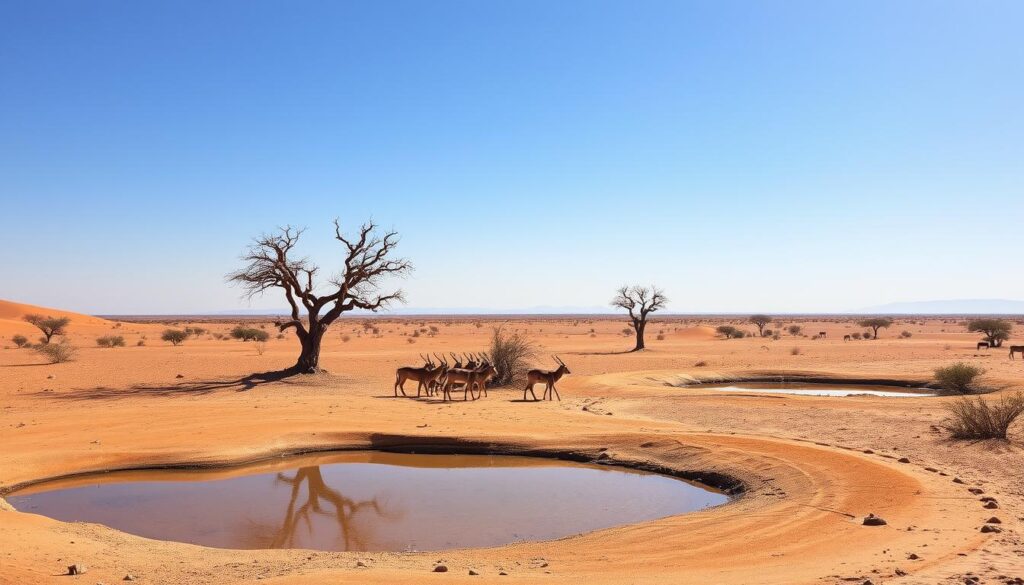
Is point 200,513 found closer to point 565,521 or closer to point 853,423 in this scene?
point 565,521

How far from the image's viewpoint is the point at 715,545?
8.69 m

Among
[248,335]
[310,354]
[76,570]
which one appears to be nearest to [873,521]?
[76,570]

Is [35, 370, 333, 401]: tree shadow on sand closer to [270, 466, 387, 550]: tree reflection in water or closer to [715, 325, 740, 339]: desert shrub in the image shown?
[270, 466, 387, 550]: tree reflection in water

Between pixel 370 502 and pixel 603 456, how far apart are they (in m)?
5.42

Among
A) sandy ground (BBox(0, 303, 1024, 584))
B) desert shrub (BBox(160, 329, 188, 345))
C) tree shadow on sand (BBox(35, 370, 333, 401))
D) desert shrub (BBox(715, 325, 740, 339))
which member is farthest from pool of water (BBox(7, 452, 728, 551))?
desert shrub (BBox(715, 325, 740, 339))

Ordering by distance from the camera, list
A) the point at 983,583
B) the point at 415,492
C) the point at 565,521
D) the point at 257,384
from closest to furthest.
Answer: the point at 983,583 → the point at 565,521 → the point at 415,492 → the point at 257,384

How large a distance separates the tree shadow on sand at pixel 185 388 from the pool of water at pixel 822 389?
61.0 feet

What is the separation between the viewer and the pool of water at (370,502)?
33.4 feet

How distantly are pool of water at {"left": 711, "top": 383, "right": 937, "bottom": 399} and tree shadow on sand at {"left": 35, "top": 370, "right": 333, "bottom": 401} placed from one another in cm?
1861

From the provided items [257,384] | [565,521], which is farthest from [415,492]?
[257,384]

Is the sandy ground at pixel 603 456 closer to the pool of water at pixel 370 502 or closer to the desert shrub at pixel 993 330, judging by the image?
the pool of water at pixel 370 502

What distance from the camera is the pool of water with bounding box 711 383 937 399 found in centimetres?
2681

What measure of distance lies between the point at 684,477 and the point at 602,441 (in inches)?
109

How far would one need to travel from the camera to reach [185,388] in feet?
88.3
